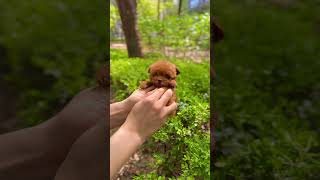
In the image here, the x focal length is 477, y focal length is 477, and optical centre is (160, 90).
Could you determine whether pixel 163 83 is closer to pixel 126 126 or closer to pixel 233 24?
pixel 126 126

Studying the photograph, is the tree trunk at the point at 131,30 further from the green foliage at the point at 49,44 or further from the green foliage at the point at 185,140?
the green foliage at the point at 185,140

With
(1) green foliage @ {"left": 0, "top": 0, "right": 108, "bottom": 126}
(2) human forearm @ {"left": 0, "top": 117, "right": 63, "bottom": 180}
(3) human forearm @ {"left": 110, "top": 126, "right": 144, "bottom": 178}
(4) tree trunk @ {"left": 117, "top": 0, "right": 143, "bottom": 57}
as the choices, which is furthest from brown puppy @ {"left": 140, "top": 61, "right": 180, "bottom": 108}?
(4) tree trunk @ {"left": 117, "top": 0, "right": 143, "bottom": 57}

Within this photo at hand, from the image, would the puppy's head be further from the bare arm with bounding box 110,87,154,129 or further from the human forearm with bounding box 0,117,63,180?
the human forearm with bounding box 0,117,63,180

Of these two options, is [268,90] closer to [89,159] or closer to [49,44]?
[49,44]

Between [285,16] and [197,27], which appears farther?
[197,27]

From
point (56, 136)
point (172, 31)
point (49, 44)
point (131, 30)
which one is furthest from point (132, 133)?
point (172, 31)

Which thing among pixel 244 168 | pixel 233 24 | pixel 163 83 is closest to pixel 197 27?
pixel 233 24
